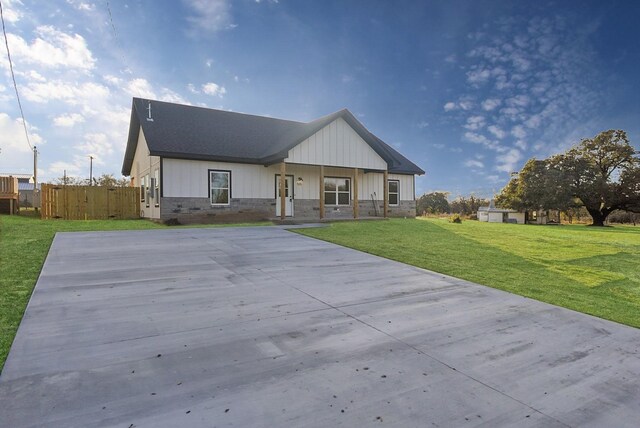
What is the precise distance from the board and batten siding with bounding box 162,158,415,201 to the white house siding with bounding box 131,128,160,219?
2.57 feet

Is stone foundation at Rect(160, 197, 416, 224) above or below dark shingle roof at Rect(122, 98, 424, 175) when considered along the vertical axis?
below

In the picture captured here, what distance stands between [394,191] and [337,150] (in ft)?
19.8

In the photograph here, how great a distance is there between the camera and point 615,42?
60.3 feet

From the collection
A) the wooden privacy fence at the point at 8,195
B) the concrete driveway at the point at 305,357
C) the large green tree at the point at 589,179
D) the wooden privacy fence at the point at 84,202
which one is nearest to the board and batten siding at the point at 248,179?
the wooden privacy fence at the point at 84,202

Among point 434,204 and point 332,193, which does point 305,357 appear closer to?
point 332,193

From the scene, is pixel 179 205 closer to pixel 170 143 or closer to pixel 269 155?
pixel 170 143

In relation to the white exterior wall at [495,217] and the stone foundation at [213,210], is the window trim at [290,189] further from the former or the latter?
the white exterior wall at [495,217]

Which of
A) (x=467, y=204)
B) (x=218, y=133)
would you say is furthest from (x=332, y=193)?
(x=467, y=204)

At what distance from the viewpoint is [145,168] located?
16641 mm

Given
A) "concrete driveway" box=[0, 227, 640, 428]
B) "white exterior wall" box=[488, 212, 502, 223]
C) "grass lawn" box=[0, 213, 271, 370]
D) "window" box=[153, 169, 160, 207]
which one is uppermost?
"window" box=[153, 169, 160, 207]

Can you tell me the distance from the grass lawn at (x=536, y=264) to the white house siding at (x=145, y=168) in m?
7.75

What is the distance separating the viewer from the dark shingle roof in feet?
48.1

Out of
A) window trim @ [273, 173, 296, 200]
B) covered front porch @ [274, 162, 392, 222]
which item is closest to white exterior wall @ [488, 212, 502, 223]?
covered front porch @ [274, 162, 392, 222]

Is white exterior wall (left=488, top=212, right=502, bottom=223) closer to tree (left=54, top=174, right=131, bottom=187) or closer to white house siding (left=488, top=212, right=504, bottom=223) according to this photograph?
white house siding (left=488, top=212, right=504, bottom=223)
